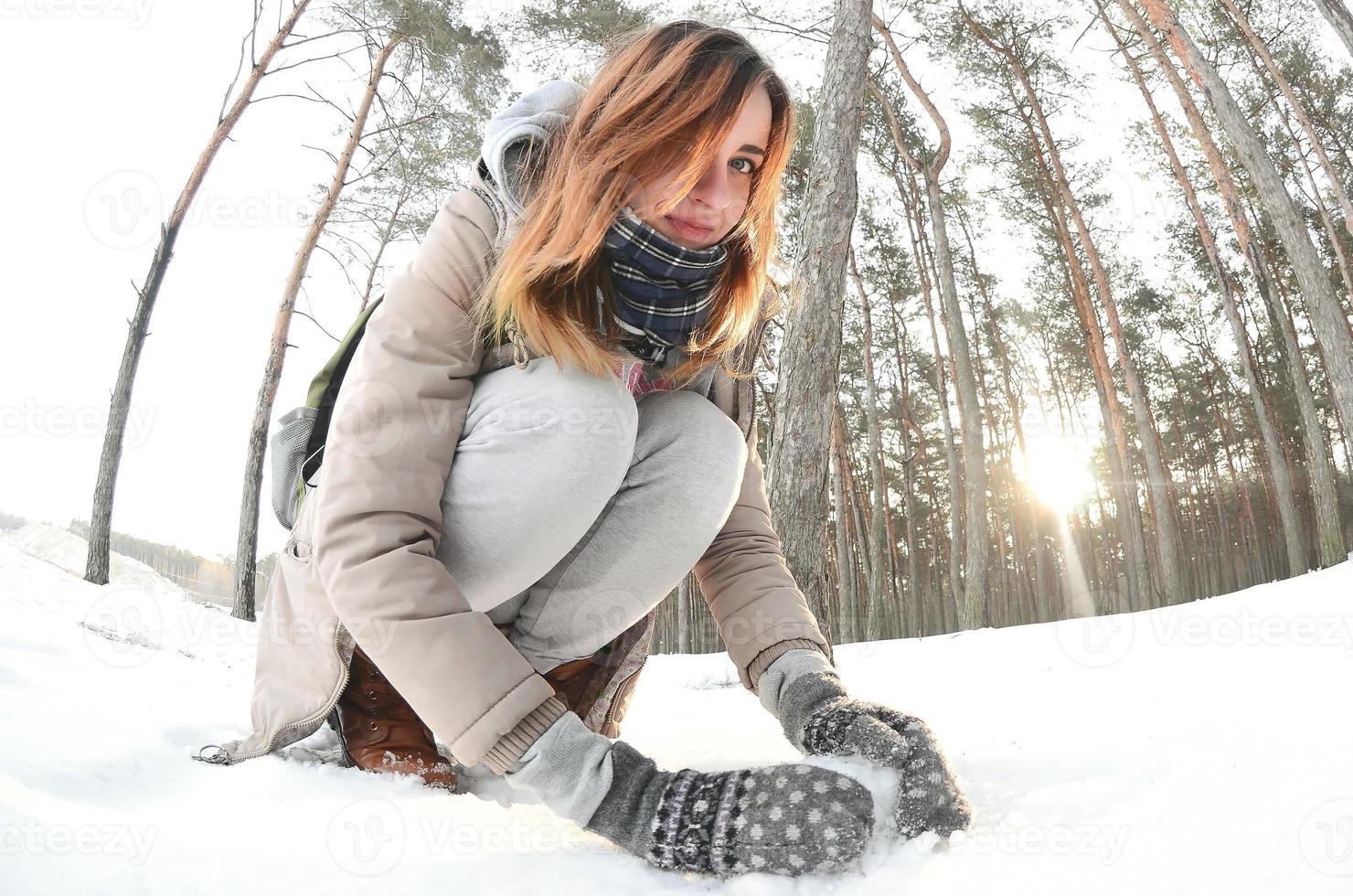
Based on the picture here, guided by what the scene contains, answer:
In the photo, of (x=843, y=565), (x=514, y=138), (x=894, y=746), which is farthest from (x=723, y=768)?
(x=843, y=565)

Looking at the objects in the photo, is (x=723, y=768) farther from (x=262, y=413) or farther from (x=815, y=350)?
(x=262, y=413)

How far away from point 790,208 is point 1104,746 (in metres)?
11.9

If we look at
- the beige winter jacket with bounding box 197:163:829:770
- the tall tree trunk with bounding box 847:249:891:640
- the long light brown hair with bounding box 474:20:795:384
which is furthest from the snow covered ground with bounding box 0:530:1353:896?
the tall tree trunk with bounding box 847:249:891:640

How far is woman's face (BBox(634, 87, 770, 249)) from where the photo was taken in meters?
1.12

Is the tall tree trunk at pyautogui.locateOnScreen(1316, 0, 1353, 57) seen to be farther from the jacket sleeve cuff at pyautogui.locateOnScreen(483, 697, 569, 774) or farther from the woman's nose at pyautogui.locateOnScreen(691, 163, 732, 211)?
the jacket sleeve cuff at pyautogui.locateOnScreen(483, 697, 569, 774)

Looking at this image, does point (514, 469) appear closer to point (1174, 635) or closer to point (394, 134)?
point (1174, 635)

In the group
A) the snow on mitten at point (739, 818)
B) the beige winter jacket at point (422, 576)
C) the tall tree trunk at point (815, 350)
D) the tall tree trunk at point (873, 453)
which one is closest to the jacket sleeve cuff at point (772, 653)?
the beige winter jacket at point (422, 576)

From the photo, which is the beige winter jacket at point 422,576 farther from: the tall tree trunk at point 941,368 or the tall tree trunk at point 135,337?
the tall tree trunk at point 941,368

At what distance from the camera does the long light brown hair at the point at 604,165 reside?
1044 mm

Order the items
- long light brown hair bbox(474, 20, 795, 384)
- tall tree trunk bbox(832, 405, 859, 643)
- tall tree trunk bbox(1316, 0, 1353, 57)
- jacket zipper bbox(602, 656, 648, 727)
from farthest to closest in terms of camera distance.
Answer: tall tree trunk bbox(832, 405, 859, 643), tall tree trunk bbox(1316, 0, 1353, 57), jacket zipper bbox(602, 656, 648, 727), long light brown hair bbox(474, 20, 795, 384)

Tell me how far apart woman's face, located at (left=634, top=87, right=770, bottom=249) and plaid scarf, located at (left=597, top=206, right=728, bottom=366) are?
3 centimetres

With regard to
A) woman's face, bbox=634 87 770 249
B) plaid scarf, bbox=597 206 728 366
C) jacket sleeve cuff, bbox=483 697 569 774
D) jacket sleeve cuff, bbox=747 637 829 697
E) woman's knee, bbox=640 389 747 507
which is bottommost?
jacket sleeve cuff, bbox=483 697 569 774

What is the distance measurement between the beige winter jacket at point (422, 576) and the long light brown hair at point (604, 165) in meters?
0.10

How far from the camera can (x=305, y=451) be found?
1240 mm
